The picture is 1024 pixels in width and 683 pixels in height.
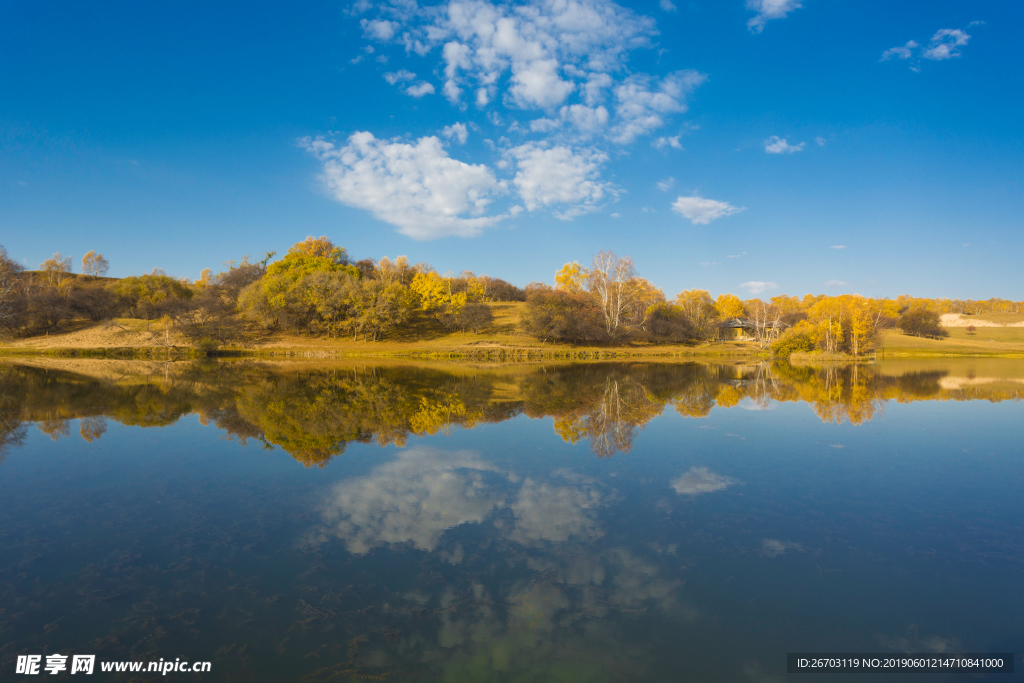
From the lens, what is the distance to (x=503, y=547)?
6.83 metres

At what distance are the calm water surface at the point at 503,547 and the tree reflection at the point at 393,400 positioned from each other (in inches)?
14.9

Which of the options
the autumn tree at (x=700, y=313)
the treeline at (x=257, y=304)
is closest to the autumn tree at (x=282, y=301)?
the treeline at (x=257, y=304)

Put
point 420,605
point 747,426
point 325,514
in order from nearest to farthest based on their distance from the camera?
point 420,605
point 325,514
point 747,426

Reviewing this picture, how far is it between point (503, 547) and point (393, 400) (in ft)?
48.9

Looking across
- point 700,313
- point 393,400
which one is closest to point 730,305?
point 700,313

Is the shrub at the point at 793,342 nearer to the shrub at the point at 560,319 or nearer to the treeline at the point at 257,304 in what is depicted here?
the shrub at the point at 560,319

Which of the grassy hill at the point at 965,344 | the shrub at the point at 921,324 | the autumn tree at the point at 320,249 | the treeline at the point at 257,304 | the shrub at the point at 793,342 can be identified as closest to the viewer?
the treeline at the point at 257,304

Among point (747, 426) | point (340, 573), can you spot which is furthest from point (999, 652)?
point (747, 426)

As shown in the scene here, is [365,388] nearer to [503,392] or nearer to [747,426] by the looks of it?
[503,392]

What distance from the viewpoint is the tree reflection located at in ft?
47.7

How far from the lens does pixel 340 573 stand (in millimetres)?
6047

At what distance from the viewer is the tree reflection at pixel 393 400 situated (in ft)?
47.7

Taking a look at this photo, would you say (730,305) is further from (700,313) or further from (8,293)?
(8,293)

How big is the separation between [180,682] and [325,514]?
376 cm
